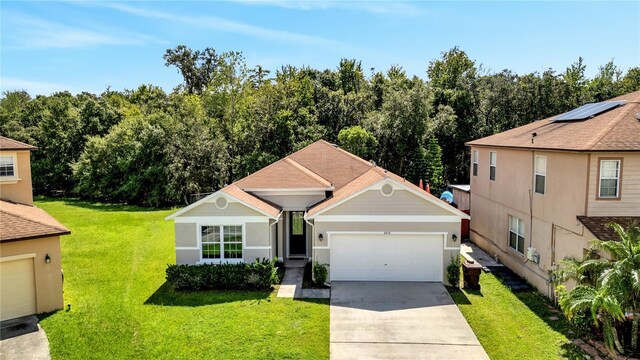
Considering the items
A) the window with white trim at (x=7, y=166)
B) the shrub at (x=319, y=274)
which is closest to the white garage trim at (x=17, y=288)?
the window with white trim at (x=7, y=166)

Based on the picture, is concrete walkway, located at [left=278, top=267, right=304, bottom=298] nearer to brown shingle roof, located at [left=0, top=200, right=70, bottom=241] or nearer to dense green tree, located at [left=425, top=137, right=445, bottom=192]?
brown shingle roof, located at [left=0, top=200, right=70, bottom=241]

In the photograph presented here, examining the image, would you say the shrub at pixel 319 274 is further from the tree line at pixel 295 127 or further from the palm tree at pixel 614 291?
the tree line at pixel 295 127

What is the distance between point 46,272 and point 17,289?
0.89 m

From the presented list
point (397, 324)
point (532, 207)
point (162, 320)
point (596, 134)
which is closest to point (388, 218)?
point (397, 324)

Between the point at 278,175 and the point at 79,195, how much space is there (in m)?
32.6

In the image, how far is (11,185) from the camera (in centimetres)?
1627

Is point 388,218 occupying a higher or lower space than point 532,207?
lower

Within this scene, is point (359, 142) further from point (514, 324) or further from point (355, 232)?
point (514, 324)

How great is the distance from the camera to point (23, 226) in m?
13.3

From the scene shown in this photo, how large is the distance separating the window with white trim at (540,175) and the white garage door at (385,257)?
4.20 meters

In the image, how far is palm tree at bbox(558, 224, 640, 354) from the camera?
9.71 metres

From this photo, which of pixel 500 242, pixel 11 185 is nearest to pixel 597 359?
pixel 500 242

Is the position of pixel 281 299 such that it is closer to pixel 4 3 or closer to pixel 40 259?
pixel 40 259

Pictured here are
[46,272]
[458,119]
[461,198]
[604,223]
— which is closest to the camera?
[604,223]
